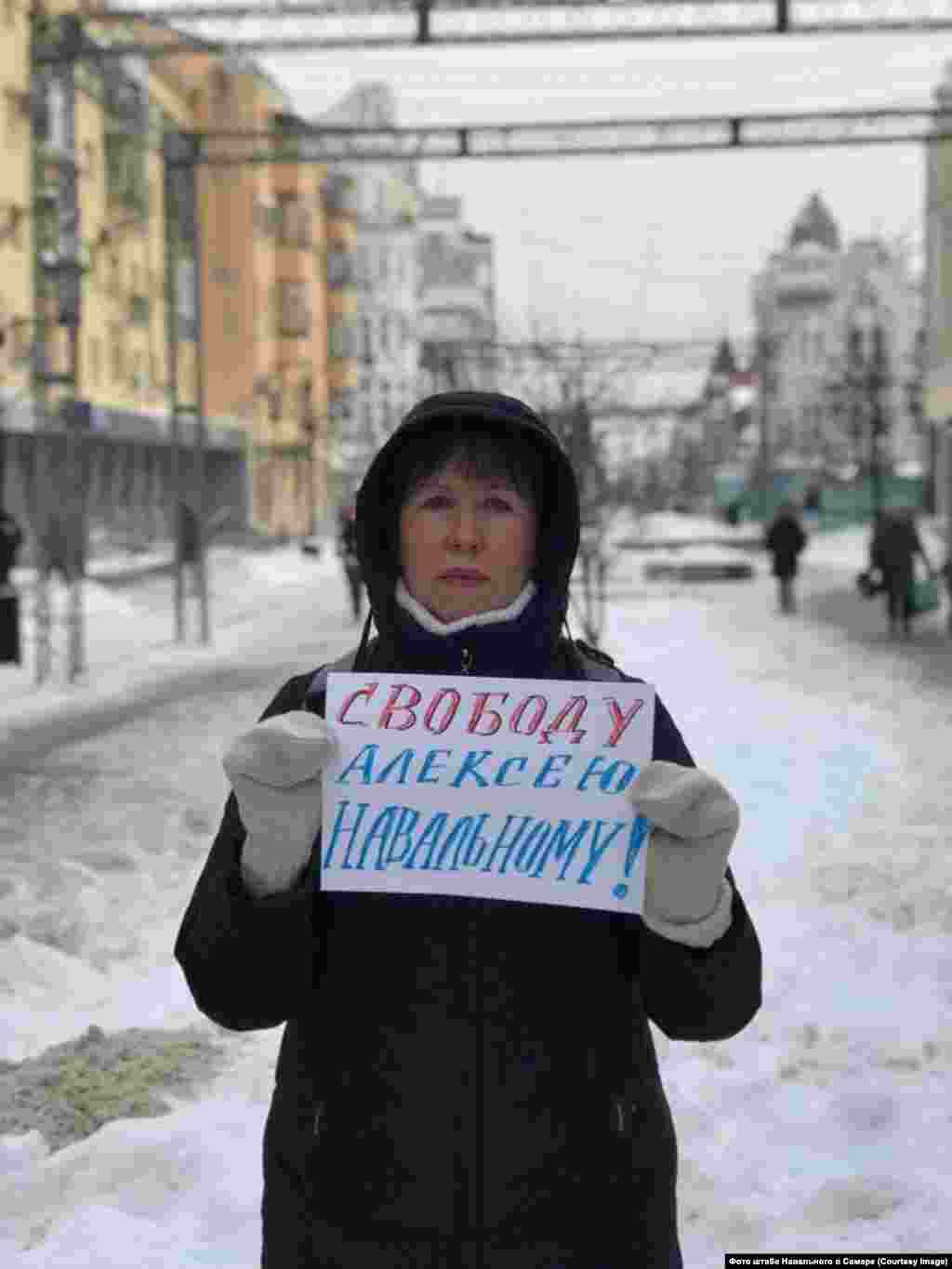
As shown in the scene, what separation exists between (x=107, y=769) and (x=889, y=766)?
16.8 ft

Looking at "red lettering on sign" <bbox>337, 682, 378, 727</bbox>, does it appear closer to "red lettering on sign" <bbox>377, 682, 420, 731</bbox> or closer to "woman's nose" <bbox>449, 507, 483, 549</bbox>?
"red lettering on sign" <bbox>377, 682, 420, 731</bbox>

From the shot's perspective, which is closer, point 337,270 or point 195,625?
point 195,625

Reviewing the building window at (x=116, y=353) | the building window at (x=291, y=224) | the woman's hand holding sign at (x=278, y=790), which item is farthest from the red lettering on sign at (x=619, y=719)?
the building window at (x=291, y=224)

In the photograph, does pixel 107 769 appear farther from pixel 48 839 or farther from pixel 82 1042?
pixel 82 1042

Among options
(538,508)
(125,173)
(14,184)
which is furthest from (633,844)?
(125,173)

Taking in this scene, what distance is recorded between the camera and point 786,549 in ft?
93.2

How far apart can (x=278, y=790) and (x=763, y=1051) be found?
4.31 metres

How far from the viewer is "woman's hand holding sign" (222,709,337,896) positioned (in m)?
2.35

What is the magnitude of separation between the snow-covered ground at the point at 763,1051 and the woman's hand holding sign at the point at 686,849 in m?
2.54

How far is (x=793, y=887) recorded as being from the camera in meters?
8.72

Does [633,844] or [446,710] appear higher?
[446,710]

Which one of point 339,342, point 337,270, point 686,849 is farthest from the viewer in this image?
point 337,270

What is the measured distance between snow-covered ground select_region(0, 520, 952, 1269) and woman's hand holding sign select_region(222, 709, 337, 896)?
2.52 meters

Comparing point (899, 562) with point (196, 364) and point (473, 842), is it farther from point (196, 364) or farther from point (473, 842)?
point (473, 842)
